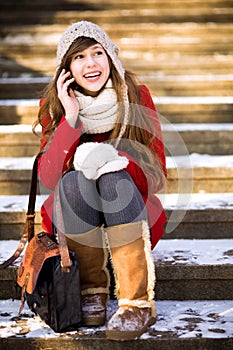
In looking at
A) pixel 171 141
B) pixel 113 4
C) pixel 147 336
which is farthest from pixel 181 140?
pixel 113 4

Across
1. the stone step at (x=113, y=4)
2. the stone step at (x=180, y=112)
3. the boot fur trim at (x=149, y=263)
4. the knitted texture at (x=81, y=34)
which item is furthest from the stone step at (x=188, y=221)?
the stone step at (x=113, y=4)

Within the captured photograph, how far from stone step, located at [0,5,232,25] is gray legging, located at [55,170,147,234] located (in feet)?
10.3

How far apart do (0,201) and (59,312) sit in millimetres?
1092

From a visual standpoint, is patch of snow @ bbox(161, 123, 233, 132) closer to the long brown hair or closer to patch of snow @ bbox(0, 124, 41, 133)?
patch of snow @ bbox(0, 124, 41, 133)

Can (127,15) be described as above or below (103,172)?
above

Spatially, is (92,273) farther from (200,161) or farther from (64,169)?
(200,161)

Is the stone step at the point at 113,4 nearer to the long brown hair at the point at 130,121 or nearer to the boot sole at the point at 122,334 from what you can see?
the long brown hair at the point at 130,121

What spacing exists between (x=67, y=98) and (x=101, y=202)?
45 cm

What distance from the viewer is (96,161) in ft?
6.57

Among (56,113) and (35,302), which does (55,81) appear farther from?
(35,302)

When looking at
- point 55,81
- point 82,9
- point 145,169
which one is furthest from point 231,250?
point 82,9

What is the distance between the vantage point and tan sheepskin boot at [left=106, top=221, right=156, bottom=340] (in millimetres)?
1912

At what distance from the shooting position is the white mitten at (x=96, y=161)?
2.00 meters

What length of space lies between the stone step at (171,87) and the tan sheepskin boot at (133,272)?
208 centimetres
